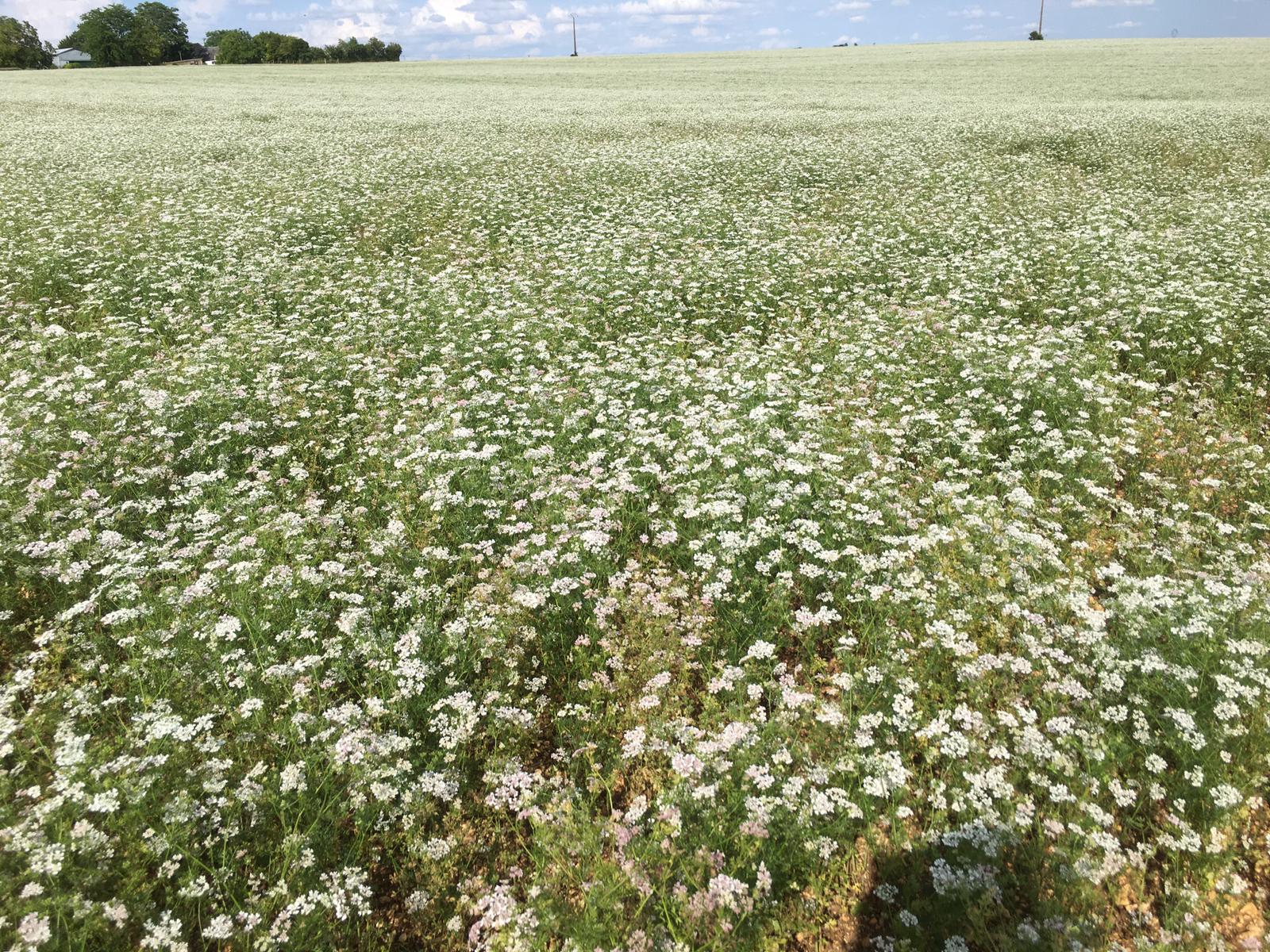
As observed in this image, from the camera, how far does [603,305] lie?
10.7 metres

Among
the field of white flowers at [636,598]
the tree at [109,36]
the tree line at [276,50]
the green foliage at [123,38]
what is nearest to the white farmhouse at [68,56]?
the green foliage at [123,38]

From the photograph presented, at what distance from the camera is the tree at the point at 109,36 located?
104m

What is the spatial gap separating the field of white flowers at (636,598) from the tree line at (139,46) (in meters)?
119

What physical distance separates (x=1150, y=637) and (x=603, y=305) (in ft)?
27.1

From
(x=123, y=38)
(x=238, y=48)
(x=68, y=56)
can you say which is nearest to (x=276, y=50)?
(x=238, y=48)

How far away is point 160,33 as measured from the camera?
11438 centimetres

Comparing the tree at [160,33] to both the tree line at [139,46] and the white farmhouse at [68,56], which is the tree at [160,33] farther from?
the white farmhouse at [68,56]

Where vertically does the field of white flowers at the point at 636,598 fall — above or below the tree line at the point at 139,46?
below

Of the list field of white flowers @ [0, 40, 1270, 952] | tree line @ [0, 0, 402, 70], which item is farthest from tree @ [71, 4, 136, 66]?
field of white flowers @ [0, 40, 1270, 952]

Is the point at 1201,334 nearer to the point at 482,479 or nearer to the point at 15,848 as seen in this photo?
the point at 482,479

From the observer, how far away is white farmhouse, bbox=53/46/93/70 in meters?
122

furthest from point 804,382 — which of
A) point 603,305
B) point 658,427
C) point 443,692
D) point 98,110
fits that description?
point 98,110

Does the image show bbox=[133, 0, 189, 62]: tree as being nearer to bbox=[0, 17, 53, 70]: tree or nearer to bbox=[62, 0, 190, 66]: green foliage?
bbox=[62, 0, 190, 66]: green foliage

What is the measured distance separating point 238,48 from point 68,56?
4983 centimetres
